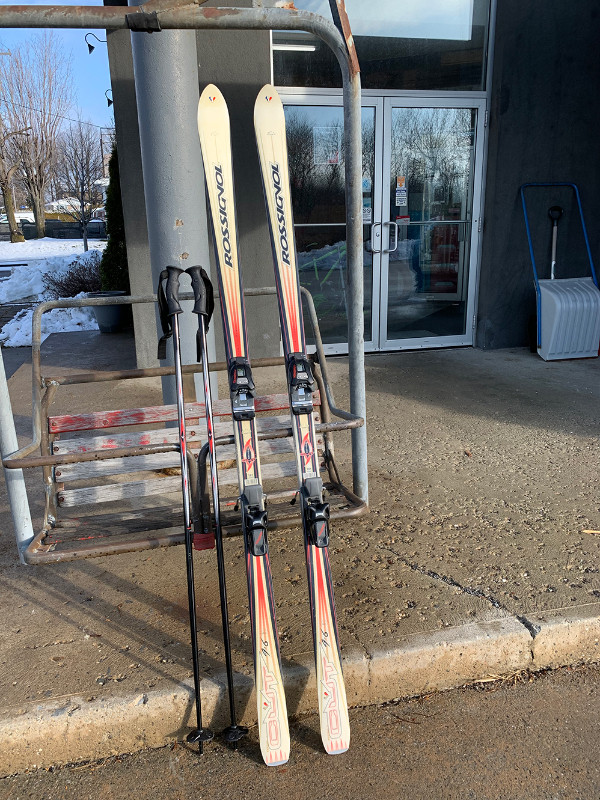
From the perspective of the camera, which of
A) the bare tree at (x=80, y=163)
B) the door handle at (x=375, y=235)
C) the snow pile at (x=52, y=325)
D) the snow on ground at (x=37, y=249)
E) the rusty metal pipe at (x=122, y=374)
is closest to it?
the rusty metal pipe at (x=122, y=374)

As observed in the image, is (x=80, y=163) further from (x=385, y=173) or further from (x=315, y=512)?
(x=315, y=512)

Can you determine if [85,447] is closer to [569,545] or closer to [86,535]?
[86,535]

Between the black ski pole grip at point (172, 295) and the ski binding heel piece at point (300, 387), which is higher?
the black ski pole grip at point (172, 295)

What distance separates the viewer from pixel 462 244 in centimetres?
716

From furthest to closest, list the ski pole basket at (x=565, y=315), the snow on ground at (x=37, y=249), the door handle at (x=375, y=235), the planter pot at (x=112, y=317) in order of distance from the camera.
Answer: the snow on ground at (x=37, y=249) < the planter pot at (x=112, y=317) < the door handle at (x=375, y=235) < the ski pole basket at (x=565, y=315)

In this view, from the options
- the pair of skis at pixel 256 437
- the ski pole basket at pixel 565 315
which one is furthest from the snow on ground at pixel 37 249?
the pair of skis at pixel 256 437

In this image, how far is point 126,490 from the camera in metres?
2.90

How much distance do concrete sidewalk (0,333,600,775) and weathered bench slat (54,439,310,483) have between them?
1.52 feet

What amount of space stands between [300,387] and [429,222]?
515 cm

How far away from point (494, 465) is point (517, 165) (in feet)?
13.7

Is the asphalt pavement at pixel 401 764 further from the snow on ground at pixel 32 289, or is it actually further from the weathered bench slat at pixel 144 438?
the snow on ground at pixel 32 289

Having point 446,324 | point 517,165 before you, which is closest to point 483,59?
point 517,165

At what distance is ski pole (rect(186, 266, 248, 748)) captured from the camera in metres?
2.15

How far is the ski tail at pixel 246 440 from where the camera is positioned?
7.06ft
